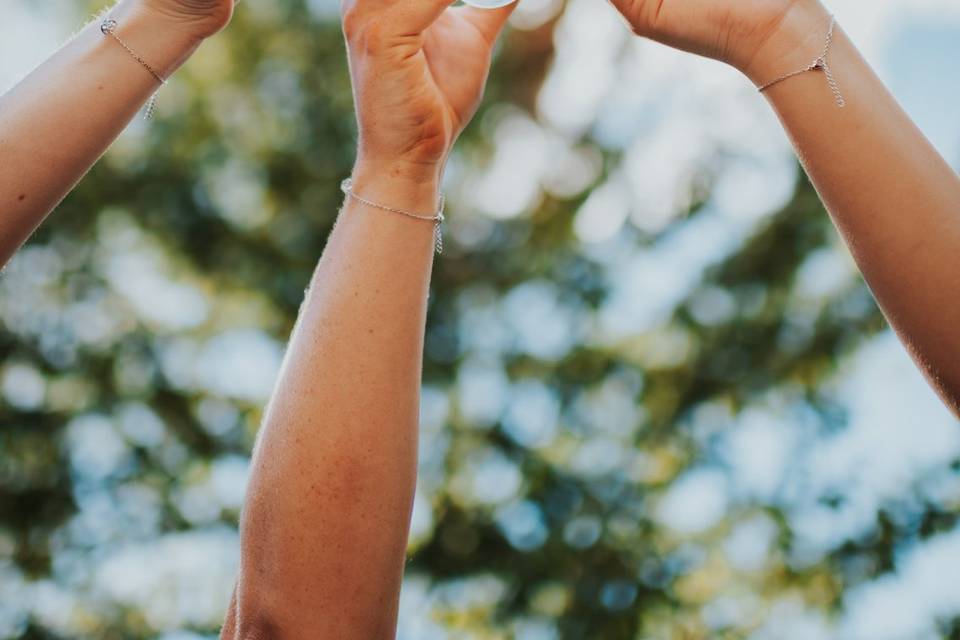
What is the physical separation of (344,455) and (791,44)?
2.91ft

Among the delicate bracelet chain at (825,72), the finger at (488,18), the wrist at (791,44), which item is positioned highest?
the finger at (488,18)

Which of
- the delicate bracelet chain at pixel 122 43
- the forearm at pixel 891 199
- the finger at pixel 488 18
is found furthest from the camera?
the finger at pixel 488 18

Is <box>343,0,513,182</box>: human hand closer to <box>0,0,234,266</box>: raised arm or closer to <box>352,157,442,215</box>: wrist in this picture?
<box>352,157,442,215</box>: wrist

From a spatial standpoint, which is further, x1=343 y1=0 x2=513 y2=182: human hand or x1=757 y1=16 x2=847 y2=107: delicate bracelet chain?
x1=343 y1=0 x2=513 y2=182: human hand

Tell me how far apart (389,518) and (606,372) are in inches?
476

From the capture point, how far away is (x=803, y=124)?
1.37m

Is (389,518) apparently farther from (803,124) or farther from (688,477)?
(688,477)

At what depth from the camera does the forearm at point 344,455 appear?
1.34m

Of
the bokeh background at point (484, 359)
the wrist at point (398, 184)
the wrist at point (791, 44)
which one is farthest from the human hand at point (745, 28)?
the bokeh background at point (484, 359)

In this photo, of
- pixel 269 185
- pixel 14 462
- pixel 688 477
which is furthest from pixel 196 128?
pixel 688 477

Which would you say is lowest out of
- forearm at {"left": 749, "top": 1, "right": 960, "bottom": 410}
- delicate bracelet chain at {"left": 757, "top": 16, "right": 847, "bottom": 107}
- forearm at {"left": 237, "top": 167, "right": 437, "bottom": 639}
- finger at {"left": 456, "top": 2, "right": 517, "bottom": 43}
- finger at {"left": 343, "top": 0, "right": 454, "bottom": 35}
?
forearm at {"left": 237, "top": 167, "right": 437, "bottom": 639}

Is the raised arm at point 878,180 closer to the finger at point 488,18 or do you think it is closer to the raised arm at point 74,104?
the finger at point 488,18

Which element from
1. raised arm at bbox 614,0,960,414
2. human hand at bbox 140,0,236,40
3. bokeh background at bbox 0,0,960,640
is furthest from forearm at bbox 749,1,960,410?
bokeh background at bbox 0,0,960,640

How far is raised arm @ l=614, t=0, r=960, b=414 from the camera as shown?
50.3 inches
